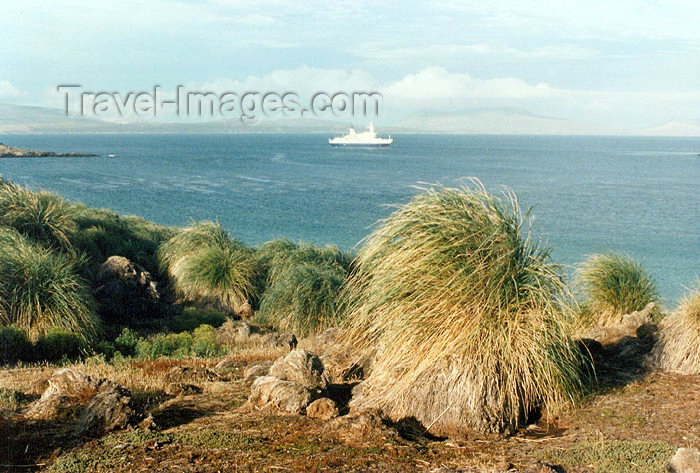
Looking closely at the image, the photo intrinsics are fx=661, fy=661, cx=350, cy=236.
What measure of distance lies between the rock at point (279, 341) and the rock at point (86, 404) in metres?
4.46

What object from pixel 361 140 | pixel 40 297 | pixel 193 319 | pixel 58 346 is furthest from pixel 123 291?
pixel 361 140

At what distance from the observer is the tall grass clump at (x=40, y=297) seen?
11125 millimetres

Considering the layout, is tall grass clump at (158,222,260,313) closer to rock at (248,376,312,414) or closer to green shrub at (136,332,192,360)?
A: green shrub at (136,332,192,360)

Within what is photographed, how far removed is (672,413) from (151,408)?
5.52 meters

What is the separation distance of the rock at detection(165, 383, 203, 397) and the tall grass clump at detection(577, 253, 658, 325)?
7462 millimetres

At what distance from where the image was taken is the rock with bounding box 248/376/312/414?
23.0ft

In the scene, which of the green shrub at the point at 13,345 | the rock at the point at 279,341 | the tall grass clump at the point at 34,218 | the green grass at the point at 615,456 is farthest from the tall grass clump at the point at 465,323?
the tall grass clump at the point at 34,218

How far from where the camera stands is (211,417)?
688cm

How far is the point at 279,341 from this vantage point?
12.1 m

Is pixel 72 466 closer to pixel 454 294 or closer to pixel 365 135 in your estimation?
pixel 454 294

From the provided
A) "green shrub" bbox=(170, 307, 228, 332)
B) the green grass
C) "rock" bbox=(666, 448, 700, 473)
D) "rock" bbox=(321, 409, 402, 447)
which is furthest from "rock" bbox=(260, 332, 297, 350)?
"rock" bbox=(666, 448, 700, 473)

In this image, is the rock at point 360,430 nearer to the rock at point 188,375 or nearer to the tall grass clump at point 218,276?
the rock at point 188,375

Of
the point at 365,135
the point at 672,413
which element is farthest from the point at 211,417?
the point at 365,135

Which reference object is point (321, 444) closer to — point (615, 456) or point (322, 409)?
point (322, 409)
